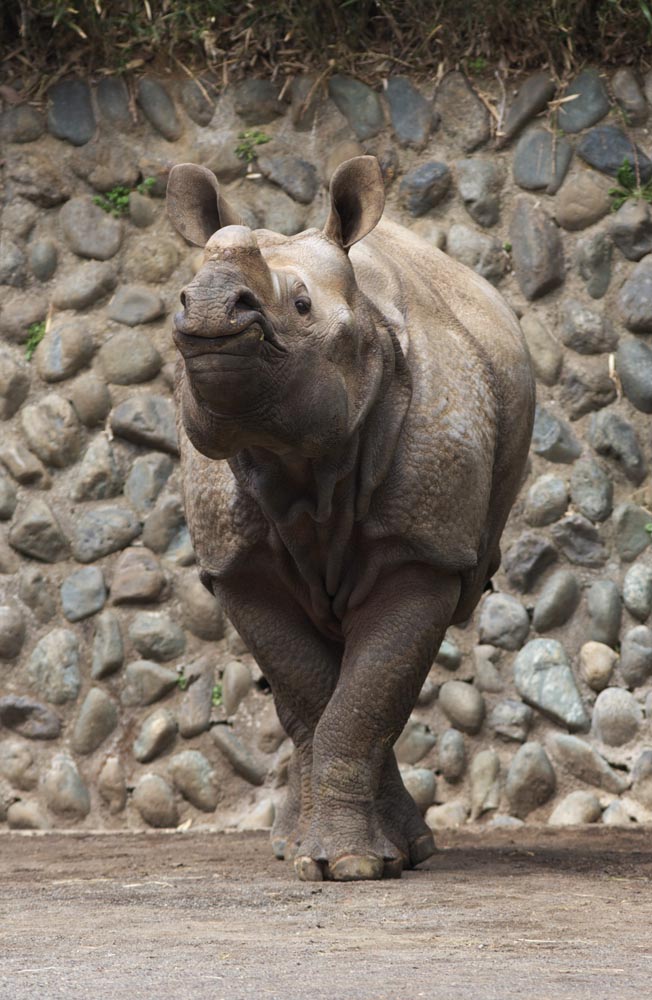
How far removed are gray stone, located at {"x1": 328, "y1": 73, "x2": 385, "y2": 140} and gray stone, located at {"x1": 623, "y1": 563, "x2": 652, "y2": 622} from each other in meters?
2.20

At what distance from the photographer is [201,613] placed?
6.96 metres

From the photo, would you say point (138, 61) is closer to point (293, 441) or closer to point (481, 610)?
point (481, 610)

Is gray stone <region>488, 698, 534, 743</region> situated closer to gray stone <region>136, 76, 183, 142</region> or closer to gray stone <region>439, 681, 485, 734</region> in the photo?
gray stone <region>439, 681, 485, 734</region>

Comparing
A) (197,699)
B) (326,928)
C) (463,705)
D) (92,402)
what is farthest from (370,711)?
(92,402)

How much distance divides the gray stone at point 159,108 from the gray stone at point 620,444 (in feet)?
7.31

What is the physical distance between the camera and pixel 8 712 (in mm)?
6961

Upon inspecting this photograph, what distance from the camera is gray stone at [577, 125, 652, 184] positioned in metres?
7.16

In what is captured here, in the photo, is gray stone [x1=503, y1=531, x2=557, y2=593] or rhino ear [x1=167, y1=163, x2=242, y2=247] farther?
gray stone [x1=503, y1=531, x2=557, y2=593]

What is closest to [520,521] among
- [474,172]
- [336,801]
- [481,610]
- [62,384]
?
[481,610]

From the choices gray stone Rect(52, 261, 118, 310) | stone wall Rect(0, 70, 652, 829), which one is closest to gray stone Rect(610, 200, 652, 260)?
stone wall Rect(0, 70, 652, 829)

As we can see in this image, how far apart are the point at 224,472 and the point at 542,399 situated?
8.54 feet

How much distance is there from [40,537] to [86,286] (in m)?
1.10

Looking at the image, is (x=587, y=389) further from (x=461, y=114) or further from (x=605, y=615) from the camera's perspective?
(x=461, y=114)

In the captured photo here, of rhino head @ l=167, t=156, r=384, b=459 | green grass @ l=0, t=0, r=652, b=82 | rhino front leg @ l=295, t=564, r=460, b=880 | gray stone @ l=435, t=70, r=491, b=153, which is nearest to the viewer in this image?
rhino head @ l=167, t=156, r=384, b=459
